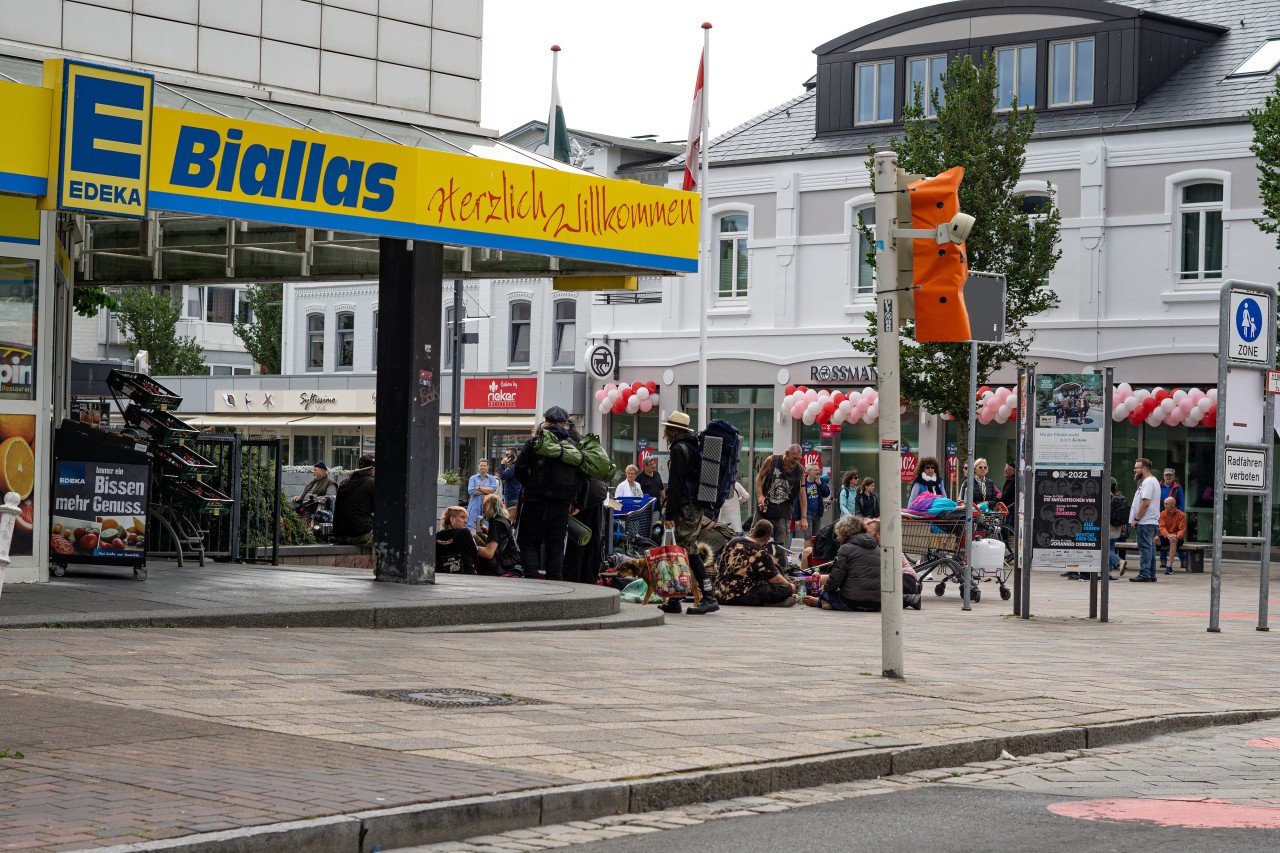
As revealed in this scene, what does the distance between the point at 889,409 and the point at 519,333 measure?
3802 centimetres

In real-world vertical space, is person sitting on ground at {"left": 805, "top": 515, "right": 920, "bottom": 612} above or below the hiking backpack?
below

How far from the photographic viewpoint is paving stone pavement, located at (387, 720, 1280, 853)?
21.4 ft

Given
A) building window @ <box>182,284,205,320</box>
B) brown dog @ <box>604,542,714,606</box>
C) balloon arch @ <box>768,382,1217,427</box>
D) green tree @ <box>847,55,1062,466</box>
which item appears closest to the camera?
brown dog @ <box>604,542,714,606</box>

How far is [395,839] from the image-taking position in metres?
6.06

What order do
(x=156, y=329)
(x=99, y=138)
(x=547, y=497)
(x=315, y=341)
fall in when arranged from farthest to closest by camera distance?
(x=156, y=329)
(x=315, y=341)
(x=547, y=497)
(x=99, y=138)

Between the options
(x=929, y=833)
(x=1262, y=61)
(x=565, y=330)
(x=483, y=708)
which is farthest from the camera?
(x=565, y=330)

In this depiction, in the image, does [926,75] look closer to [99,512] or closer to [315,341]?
[315,341]

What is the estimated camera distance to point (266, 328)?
6138cm

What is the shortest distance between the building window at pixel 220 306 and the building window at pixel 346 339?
15.5 meters

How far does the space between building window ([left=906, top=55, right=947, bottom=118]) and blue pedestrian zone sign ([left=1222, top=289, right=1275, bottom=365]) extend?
21.1 meters

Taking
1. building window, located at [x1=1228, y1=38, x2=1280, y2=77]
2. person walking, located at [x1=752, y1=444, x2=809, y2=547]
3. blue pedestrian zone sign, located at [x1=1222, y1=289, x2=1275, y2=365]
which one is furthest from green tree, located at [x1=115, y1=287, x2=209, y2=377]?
blue pedestrian zone sign, located at [x1=1222, y1=289, x2=1275, y2=365]

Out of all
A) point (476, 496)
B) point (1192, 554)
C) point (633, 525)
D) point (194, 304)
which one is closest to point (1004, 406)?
point (1192, 554)

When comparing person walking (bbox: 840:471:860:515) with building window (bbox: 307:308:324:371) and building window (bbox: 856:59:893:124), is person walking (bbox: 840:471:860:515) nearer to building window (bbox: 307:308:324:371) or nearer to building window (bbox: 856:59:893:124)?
building window (bbox: 856:59:893:124)

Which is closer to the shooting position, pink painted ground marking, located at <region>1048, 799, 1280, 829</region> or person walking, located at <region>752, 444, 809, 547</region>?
pink painted ground marking, located at <region>1048, 799, 1280, 829</region>
